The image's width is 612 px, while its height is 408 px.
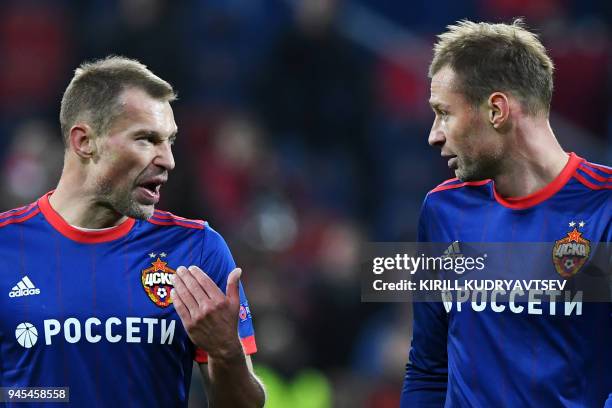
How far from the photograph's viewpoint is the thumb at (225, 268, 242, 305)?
13.6 ft

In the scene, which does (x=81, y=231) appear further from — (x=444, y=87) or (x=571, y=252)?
(x=571, y=252)

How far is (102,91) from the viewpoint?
4637 mm

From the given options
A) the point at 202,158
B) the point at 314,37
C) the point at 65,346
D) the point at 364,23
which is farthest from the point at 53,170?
A: the point at 65,346

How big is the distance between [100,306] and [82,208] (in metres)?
0.40

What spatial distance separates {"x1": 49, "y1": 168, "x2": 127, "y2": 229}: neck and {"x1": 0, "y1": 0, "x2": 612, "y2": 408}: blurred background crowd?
3696 millimetres

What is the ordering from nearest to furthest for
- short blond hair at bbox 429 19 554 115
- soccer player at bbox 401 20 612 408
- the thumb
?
the thumb < soccer player at bbox 401 20 612 408 < short blond hair at bbox 429 19 554 115

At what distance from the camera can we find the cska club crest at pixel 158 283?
14.7 feet

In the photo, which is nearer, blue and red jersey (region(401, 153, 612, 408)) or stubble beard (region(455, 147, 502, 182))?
blue and red jersey (region(401, 153, 612, 408))

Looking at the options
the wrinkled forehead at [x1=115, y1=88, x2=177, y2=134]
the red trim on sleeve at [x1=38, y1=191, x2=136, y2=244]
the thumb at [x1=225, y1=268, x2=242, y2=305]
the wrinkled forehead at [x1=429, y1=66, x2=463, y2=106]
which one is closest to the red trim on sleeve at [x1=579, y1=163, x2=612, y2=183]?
the wrinkled forehead at [x1=429, y1=66, x2=463, y2=106]

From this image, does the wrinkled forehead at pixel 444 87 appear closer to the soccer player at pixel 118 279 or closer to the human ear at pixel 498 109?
the human ear at pixel 498 109

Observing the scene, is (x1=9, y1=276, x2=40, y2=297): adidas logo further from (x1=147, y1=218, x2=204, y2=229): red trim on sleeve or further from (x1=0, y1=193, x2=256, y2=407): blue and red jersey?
(x1=147, y1=218, x2=204, y2=229): red trim on sleeve

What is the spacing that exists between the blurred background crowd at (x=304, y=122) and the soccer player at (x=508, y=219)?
12.3ft

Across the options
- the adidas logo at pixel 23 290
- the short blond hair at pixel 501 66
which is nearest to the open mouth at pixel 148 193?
the adidas logo at pixel 23 290

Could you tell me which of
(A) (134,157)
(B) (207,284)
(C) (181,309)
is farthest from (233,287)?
(A) (134,157)
